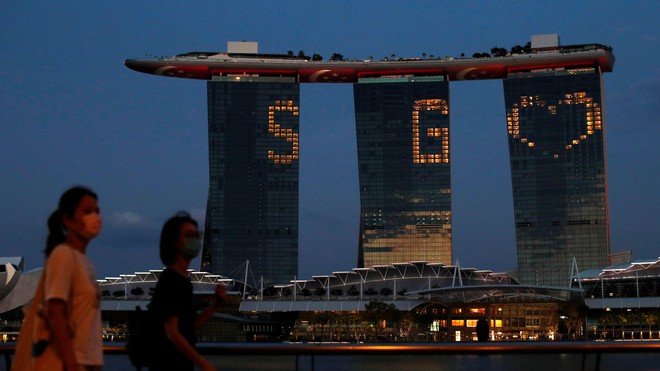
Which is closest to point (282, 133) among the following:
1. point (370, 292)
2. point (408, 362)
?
point (370, 292)

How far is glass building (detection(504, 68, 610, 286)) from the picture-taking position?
5925 inches

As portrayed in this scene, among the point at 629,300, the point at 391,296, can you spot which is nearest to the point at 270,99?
the point at 391,296

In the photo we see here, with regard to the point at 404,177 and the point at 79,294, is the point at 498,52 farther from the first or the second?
the point at 79,294

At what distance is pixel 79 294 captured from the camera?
6828mm

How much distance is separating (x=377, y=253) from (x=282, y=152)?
859 inches

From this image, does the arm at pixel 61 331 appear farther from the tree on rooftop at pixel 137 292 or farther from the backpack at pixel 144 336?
the tree on rooftop at pixel 137 292

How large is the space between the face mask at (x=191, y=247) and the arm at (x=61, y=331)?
1538mm

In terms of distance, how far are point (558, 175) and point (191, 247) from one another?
14851 centimetres

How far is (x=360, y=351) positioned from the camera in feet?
38.1

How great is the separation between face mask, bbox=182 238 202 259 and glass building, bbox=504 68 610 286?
14702cm

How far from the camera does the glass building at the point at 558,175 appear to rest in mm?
150500

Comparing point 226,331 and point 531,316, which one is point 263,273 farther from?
point 531,316

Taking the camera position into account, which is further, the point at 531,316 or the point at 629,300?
the point at 531,316

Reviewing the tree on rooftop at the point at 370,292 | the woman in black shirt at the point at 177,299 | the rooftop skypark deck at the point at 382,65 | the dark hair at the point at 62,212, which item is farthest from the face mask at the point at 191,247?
the rooftop skypark deck at the point at 382,65
